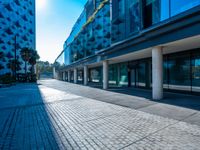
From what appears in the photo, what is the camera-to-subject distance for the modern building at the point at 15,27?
205 ft

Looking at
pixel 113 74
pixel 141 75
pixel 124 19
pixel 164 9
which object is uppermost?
pixel 124 19

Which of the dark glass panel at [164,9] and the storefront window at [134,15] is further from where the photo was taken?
the storefront window at [134,15]

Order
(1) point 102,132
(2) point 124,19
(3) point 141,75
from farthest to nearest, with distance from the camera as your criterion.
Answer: (3) point 141,75, (2) point 124,19, (1) point 102,132

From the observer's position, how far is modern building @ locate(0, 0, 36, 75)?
62.6 m

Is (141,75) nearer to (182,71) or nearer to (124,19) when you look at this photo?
(182,71)

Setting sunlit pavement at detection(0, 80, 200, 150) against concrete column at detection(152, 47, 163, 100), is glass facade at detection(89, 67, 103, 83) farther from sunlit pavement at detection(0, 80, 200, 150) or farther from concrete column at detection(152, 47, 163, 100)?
sunlit pavement at detection(0, 80, 200, 150)

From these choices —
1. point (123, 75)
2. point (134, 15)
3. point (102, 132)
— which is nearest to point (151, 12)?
point (134, 15)

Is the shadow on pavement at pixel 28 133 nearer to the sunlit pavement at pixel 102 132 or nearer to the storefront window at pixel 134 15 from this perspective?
the sunlit pavement at pixel 102 132

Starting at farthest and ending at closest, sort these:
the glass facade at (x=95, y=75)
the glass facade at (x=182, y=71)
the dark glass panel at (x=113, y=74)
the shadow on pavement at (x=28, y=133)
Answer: the glass facade at (x=95, y=75) < the dark glass panel at (x=113, y=74) < the glass facade at (x=182, y=71) < the shadow on pavement at (x=28, y=133)

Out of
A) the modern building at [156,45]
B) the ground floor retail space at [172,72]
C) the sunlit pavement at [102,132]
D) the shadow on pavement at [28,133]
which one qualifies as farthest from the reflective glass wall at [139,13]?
the shadow on pavement at [28,133]

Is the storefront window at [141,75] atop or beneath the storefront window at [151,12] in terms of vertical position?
A: beneath

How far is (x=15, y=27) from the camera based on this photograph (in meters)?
67.9

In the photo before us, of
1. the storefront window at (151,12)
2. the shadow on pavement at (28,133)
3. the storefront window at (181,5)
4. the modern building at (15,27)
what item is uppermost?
the modern building at (15,27)

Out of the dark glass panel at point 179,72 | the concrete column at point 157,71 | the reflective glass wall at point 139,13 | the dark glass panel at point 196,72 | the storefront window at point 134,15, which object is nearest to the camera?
the reflective glass wall at point 139,13
